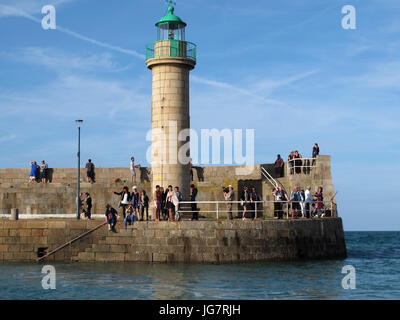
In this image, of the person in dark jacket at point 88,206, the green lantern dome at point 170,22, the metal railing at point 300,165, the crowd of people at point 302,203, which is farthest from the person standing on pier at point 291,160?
the person in dark jacket at point 88,206

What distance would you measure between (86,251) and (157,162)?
4.93m

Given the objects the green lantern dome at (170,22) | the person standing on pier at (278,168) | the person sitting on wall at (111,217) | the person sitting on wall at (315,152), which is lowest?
the person sitting on wall at (111,217)

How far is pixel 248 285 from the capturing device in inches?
666

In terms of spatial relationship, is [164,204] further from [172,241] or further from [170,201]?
[172,241]

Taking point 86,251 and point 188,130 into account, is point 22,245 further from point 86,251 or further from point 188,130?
point 188,130

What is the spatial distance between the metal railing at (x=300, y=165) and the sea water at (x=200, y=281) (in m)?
6.45

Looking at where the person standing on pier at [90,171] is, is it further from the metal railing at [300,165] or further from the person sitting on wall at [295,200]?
the person sitting on wall at [295,200]

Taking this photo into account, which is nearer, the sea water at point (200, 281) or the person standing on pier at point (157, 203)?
the sea water at point (200, 281)

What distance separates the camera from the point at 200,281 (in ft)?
57.6

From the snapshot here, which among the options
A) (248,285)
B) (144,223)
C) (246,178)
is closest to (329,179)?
(246,178)

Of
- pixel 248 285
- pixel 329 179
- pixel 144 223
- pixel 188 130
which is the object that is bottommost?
pixel 248 285

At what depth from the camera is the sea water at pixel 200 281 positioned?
619 inches

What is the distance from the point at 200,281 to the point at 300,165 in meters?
12.6

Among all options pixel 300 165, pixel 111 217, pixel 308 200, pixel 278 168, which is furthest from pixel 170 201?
pixel 300 165
